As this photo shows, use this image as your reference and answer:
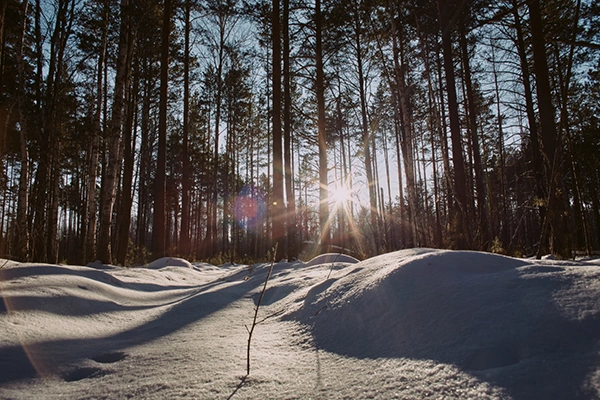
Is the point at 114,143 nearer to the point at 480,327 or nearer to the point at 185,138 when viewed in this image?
the point at 185,138

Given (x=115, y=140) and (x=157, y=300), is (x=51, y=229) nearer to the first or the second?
(x=115, y=140)

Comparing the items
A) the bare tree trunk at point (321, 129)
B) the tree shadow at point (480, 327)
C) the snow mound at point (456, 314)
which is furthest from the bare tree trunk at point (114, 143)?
the tree shadow at point (480, 327)

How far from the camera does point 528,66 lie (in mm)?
11438

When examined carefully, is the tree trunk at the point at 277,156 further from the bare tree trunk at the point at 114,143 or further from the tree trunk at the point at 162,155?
the bare tree trunk at the point at 114,143

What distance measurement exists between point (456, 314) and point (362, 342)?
39 cm

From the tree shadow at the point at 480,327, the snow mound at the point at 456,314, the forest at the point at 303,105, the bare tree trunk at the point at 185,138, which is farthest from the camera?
the bare tree trunk at the point at 185,138

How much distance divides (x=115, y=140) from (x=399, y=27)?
7.72 m

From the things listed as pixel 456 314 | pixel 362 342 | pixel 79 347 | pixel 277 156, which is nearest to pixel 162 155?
pixel 277 156

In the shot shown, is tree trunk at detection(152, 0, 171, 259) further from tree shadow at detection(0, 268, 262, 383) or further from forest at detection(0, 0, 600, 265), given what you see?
tree shadow at detection(0, 268, 262, 383)

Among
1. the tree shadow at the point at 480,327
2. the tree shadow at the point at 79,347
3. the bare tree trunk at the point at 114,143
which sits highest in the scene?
the bare tree trunk at the point at 114,143

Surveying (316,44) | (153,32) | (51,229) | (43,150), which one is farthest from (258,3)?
(51,229)

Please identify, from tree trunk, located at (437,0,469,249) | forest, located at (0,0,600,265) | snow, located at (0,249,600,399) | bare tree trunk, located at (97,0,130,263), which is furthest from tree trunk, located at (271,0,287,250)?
snow, located at (0,249,600,399)

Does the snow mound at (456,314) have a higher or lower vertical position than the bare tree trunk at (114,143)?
lower

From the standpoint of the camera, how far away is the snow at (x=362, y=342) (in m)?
0.85
